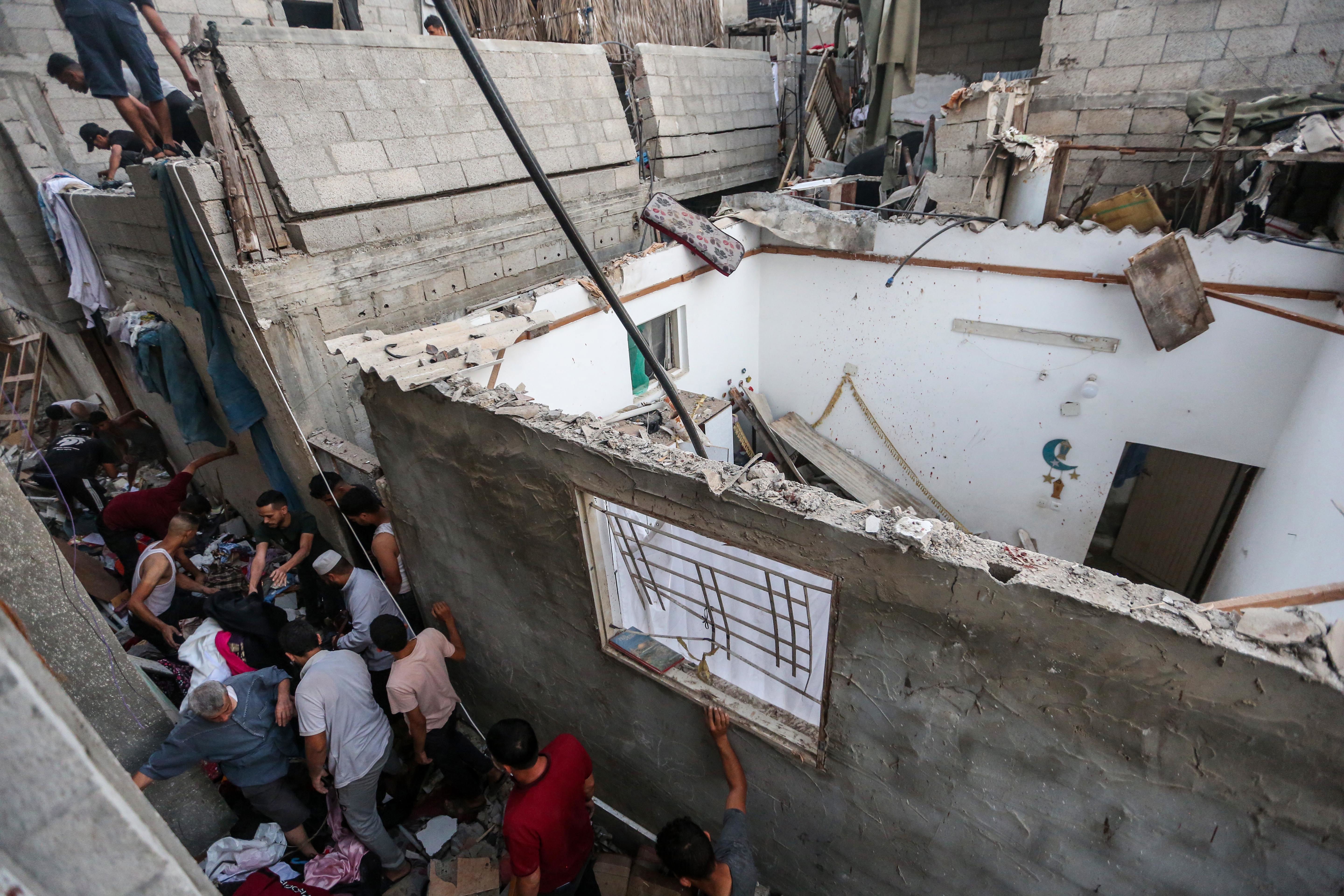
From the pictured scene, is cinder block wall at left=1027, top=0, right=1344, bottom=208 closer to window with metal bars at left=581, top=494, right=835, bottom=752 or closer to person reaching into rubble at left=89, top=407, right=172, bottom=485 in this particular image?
window with metal bars at left=581, top=494, right=835, bottom=752

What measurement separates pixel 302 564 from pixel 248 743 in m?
2.34

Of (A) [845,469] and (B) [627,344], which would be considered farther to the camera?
(A) [845,469]

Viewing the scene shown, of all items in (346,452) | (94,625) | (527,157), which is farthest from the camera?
(346,452)

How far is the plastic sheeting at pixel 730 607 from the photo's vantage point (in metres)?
2.86

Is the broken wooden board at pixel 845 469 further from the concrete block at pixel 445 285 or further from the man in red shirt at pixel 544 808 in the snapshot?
the man in red shirt at pixel 544 808

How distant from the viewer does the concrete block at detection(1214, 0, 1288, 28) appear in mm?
6195

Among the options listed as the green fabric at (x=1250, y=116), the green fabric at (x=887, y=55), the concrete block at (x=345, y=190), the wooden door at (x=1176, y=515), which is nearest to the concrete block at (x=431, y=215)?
the concrete block at (x=345, y=190)

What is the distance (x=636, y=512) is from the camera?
3.02 meters

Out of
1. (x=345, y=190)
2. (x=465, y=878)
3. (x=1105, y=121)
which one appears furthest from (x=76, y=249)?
(x=1105, y=121)

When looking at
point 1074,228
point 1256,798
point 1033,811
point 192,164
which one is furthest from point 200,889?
point 1074,228

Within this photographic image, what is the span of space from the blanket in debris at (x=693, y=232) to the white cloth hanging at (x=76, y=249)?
20.2 feet

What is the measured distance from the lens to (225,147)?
4504mm

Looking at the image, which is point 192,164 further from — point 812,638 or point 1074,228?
point 1074,228

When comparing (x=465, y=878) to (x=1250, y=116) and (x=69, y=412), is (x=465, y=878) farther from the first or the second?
(x=69, y=412)
